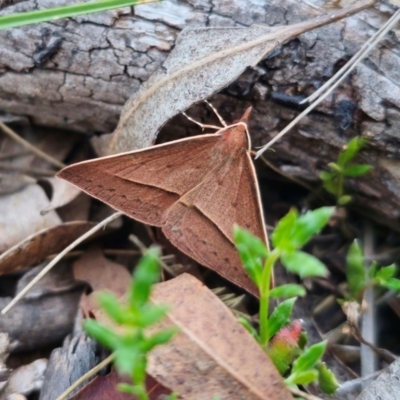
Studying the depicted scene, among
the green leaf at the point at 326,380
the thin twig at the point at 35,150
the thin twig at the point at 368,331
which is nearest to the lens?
the green leaf at the point at 326,380

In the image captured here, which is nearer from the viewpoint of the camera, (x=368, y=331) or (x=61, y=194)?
(x=368, y=331)

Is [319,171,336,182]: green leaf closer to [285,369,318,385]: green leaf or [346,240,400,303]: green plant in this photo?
[346,240,400,303]: green plant

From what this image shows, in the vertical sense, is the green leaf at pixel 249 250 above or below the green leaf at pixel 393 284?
above

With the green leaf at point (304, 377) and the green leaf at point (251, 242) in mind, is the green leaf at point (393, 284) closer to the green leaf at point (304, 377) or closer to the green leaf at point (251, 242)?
the green leaf at point (304, 377)

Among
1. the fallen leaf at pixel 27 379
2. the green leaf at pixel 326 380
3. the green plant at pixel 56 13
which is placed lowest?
the fallen leaf at pixel 27 379

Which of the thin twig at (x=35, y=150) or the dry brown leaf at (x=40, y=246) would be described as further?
the thin twig at (x=35, y=150)

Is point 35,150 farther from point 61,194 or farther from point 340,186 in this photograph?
point 340,186

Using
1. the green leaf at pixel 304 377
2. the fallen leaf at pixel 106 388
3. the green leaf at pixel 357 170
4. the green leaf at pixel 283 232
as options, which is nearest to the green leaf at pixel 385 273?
the green leaf at pixel 357 170

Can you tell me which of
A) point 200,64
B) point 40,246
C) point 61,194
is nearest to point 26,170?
point 61,194
